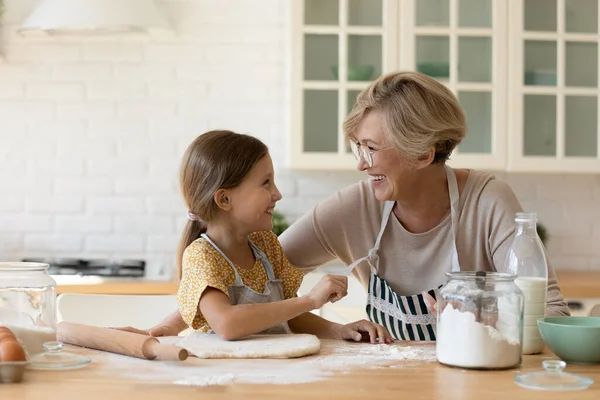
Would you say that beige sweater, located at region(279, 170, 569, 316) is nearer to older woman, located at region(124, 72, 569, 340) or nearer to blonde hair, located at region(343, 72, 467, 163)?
older woman, located at region(124, 72, 569, 340)

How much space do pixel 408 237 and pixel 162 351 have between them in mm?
984

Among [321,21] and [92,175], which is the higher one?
[321,21]

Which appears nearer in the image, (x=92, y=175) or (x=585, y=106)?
(x=585, y=106)

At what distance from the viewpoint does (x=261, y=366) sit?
1586mm

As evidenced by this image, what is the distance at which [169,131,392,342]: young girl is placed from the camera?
1.98 meters

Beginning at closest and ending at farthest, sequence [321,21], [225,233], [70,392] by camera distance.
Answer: [70,392], [225,233], [321,21]

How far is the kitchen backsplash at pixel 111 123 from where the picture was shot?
14.2 feet

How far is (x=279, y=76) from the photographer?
172 inches

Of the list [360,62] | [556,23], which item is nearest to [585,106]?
[556,23]

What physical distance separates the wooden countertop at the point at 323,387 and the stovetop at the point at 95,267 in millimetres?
2454

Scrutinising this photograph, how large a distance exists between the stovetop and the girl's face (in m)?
1.98

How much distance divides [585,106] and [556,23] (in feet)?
1.30

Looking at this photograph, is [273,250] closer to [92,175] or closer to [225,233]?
[225,233]

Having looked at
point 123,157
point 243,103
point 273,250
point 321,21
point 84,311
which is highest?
point 321,21
